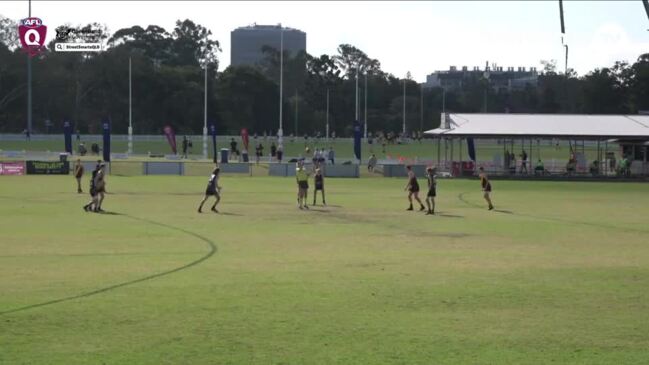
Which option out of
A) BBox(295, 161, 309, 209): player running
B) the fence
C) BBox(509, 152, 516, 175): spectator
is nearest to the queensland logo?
the fence

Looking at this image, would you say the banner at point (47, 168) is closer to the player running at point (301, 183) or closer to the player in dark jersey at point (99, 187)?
the player in dark jersey at point (99, 187)

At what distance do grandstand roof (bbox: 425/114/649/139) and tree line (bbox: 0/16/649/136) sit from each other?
5062cm

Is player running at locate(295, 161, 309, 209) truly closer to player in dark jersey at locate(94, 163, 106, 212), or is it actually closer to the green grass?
player in dark jersey at locate(94, 163, 106, 212)

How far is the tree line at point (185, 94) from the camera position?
113m

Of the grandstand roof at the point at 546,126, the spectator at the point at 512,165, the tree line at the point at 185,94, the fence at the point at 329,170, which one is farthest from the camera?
the tree line at the point at 185,94

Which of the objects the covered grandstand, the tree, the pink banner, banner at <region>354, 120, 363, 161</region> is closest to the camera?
the pink banner

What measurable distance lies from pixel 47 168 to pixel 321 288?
47682 mm

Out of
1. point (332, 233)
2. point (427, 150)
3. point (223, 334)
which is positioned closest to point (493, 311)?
point (223, 334)

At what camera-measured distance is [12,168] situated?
193 ft

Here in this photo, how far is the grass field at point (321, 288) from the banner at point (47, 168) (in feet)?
95.8

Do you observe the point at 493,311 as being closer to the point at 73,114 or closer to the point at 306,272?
the point at 306,272

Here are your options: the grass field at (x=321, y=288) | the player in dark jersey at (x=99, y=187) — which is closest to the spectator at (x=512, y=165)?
the grass field at (x=321, y=288)

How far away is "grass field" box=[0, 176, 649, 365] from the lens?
10.5m

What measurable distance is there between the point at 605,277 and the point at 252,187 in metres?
32.6
